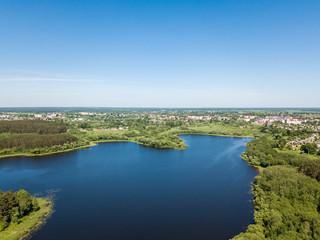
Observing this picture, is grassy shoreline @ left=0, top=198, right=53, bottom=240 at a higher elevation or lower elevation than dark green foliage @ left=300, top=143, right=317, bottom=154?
lower

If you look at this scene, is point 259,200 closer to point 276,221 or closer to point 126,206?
point 276,221

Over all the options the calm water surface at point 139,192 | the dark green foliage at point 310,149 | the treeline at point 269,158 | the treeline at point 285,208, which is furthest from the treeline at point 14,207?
the dark green foliage at point 310,149

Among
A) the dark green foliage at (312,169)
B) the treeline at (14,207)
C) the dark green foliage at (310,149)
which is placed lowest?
the treeline at (14,207)

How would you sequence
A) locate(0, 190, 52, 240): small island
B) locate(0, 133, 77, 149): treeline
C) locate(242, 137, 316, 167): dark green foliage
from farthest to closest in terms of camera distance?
locate(0, 133, 77, 149): treeline, locate(242, 137, 316, 167): dark green foliage, locate(0, 190, 52, 240): small island

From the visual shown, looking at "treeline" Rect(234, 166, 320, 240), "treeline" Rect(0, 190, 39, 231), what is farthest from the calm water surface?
"treeline" Rect(0, 190, 39, 231)

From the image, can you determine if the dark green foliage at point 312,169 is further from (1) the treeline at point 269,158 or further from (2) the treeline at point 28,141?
(2) the treeline at point 28,141

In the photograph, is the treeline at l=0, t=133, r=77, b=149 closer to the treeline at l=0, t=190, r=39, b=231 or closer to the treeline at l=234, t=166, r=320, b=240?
the treeline at l=0, t=190, r=39, b=231

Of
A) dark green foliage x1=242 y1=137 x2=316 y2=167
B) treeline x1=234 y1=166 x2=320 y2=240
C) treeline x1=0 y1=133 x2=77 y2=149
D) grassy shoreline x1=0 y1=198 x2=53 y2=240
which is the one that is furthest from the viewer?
treeline x1=0 y1=133 x2=77 y2=149

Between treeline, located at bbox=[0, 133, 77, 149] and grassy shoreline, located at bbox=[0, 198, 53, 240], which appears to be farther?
treeline, located at bbox=[0, 133, 77, 149]
